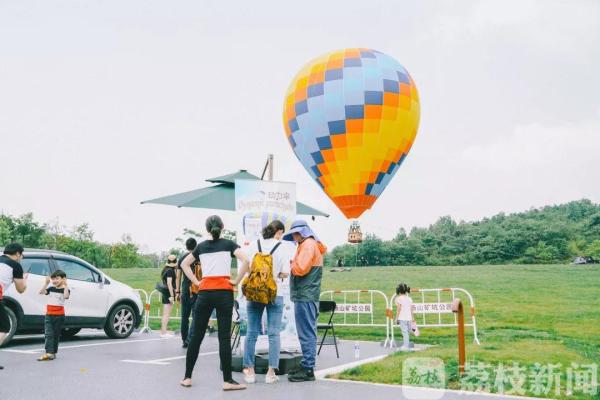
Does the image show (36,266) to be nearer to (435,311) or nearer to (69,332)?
(69,332)

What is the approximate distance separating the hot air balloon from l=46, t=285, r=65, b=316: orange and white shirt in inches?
426

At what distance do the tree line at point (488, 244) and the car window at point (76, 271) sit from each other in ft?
205

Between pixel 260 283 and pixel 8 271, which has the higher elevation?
pixel 8 271

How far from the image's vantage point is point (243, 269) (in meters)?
6.80

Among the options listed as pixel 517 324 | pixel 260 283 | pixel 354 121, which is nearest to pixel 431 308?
pixel 260 283

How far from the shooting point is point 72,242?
70.1 metres

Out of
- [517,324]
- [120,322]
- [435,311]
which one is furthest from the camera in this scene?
[517,324]

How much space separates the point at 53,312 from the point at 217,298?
3.72m

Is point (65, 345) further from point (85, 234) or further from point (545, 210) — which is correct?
point (545, 210)

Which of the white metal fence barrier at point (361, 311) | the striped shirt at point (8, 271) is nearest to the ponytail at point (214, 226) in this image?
the striped shirt at point (8, 271)

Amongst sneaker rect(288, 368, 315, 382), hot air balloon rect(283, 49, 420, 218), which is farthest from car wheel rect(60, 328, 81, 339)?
hot air balloon rect(283, 49, 420, 218)

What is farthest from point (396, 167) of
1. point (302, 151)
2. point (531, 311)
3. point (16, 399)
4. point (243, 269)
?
point (16, 399)

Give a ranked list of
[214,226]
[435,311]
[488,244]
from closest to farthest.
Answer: [214,226]
[435,311]
[488,244]

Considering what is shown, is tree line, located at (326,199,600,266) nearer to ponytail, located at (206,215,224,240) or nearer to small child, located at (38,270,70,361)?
small child, located at (38,270,70,361)
